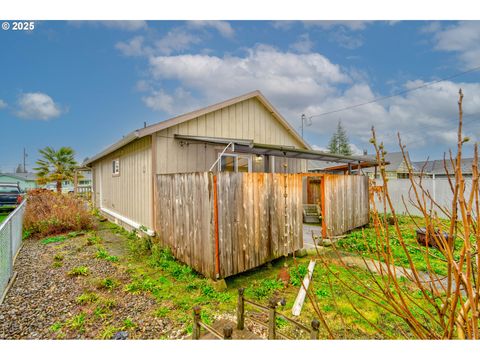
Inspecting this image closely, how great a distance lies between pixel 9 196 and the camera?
11.5m

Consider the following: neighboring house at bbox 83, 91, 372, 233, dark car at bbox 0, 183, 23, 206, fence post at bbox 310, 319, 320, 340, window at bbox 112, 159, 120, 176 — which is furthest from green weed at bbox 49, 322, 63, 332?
dark car at bbox 0, 183, 23, 206

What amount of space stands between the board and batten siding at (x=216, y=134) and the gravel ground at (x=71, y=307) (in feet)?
9.20

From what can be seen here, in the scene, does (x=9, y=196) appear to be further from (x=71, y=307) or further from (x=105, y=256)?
(x=71, y=307)

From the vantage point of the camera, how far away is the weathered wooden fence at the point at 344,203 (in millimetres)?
7062

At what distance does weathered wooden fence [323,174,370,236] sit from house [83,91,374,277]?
64mm

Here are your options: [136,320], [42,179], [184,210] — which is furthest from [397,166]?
[42,179]

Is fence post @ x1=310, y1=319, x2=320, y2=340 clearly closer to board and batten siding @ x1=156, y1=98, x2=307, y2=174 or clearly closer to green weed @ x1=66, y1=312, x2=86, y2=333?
green weed @ x1=66, y1=312, x2=86, y2=333

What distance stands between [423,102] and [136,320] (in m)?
4.90

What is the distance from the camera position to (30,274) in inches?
181

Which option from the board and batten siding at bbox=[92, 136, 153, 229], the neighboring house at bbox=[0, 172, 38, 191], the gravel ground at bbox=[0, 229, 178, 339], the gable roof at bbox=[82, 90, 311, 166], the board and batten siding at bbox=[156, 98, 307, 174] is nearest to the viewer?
the gravel ground at bbox=[0, 229, 178, 339]

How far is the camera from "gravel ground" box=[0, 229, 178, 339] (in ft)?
9.53

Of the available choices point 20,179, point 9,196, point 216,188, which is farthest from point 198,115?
point 20,179
